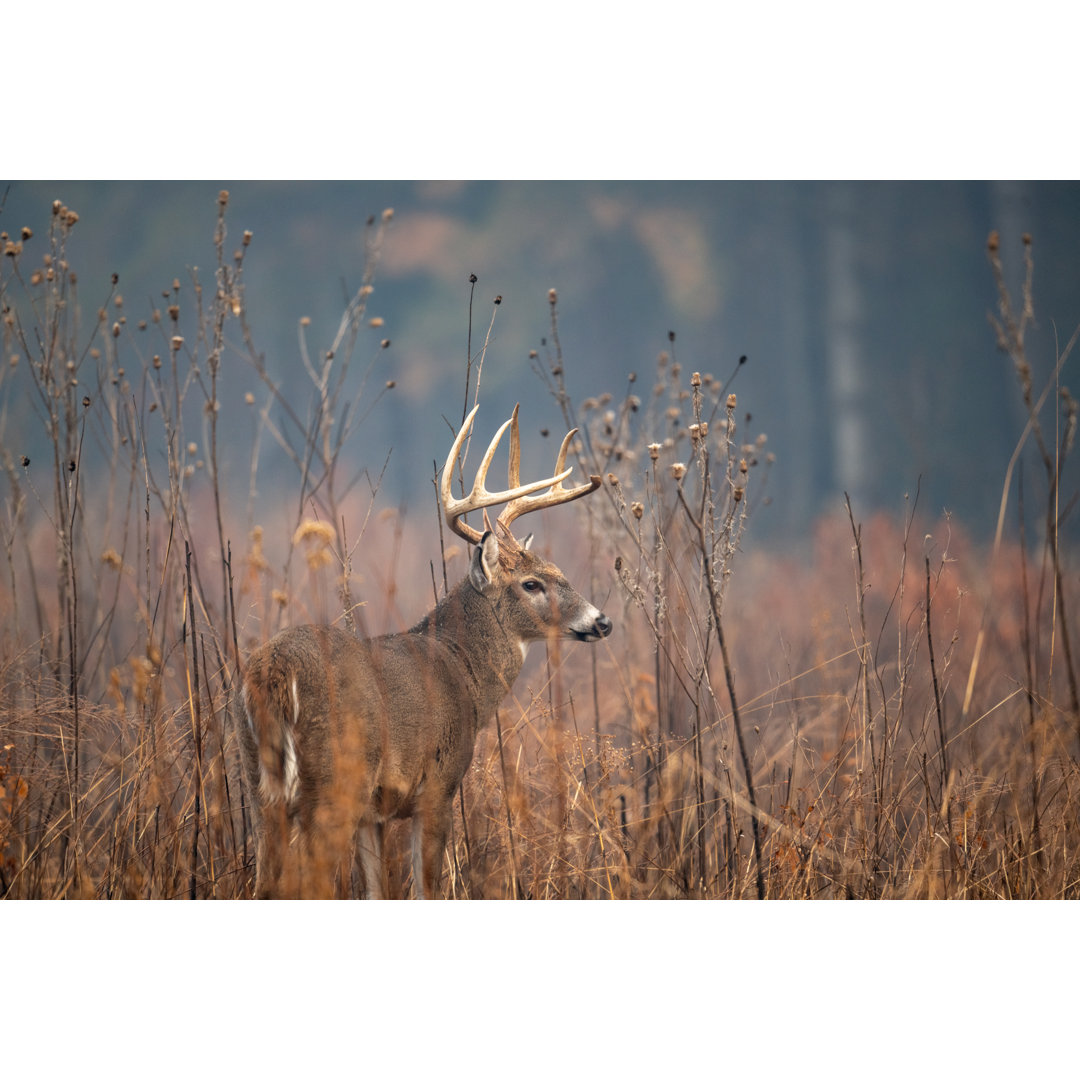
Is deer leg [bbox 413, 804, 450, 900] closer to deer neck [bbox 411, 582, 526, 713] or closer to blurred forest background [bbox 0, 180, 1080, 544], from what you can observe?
deer neck [bbox 411, 582, 526, 713]

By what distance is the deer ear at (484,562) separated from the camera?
3.96 metres

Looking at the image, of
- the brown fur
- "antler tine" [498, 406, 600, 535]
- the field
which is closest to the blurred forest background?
the field

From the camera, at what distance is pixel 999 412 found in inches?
172

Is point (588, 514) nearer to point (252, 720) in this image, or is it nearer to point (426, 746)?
point (426, 746)

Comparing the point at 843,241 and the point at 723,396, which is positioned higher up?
the point at 843,241

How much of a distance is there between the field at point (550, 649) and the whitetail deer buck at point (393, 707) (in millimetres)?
178

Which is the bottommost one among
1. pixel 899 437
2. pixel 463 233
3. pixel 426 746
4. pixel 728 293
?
pixel 426 746

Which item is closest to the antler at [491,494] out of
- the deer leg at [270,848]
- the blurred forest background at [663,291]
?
the blurred forest background at [663,291]

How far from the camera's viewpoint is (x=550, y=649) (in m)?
4.18

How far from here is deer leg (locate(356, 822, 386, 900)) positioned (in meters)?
3.54

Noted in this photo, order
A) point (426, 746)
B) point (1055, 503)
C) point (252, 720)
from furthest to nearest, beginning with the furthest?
1. point (1055, 503)
2. point (426, 746)
3. point (252, 720)

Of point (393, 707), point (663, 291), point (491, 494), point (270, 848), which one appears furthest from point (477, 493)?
point (270, 848)
